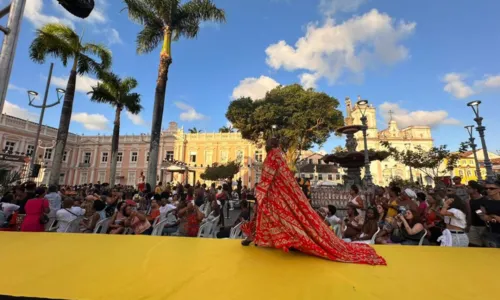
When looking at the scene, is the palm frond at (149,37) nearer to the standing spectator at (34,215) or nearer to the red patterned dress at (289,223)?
the standing spectator at (34,215)

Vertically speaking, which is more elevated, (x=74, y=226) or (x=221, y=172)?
(x=221, y=172)

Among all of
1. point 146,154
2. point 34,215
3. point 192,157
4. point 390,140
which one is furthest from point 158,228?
point 390,140

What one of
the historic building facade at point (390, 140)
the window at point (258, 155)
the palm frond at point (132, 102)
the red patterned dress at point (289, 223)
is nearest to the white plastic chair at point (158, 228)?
the red patterned dress at point (289, 223)

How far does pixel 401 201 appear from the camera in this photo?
17.6ft

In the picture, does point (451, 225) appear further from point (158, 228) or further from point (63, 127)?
point (63, 127)

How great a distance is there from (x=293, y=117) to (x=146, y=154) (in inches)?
1046

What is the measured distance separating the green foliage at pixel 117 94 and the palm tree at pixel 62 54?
3.13 meters

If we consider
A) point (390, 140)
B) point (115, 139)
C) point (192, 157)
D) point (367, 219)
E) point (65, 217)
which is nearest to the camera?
point (367, 219)

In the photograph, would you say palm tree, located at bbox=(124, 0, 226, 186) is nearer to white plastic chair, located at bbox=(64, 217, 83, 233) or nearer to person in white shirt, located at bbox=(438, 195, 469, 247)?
white plastic chair, located at bbox=(64, 217, 83, 233)

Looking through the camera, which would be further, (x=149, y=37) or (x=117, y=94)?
(x=117, y=94)

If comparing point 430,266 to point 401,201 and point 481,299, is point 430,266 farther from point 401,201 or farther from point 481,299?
point 401,201

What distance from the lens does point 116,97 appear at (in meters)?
18.1

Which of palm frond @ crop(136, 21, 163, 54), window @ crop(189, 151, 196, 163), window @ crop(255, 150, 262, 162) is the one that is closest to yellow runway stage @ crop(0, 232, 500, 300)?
palm frond @ crop(136, 21, 163, 54)

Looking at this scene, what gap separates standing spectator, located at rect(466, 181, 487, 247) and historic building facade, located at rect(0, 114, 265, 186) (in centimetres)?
3094
